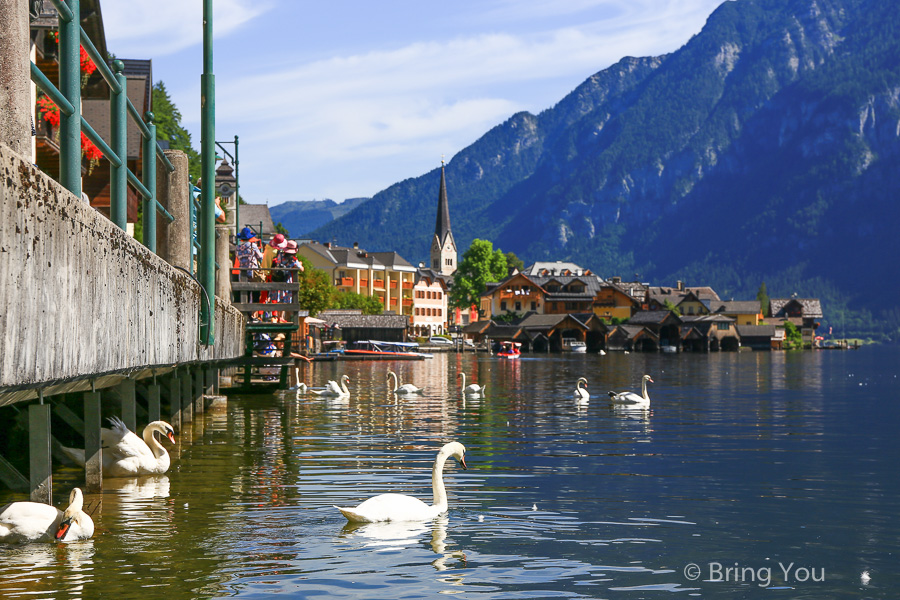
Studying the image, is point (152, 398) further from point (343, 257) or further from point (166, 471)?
point (343, 257)

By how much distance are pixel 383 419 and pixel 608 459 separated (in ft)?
35.8

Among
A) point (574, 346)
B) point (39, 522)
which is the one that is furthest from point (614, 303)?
point (39, 522)

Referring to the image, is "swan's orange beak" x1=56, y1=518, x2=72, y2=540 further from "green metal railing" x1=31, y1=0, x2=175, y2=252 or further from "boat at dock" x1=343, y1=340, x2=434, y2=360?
"boat at dock" x1=343, y1=340, x2=434, y2=360

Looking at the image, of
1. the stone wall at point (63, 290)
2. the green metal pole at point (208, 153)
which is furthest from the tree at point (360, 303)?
the stone wall at point (63, 290)

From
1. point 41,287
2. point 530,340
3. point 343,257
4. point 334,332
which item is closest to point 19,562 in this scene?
point 41,287

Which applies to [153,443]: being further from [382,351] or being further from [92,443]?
[382,351]

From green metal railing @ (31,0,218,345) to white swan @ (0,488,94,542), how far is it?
292 cm

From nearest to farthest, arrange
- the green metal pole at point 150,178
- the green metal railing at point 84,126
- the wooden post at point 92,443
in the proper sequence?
1. the green metal railing at point 84,126
2. the wooden post at point 92,443
3. the green metal pole at point 150,178

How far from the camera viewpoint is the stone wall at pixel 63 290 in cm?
585

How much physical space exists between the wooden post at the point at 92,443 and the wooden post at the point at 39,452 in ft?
5.13

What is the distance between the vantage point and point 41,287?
6438 mm

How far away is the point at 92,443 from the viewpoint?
42.8 feet

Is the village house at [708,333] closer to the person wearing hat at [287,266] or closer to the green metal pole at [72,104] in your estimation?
the person wearing hat at [287,266]

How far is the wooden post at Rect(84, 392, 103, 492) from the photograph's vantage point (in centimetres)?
1240
